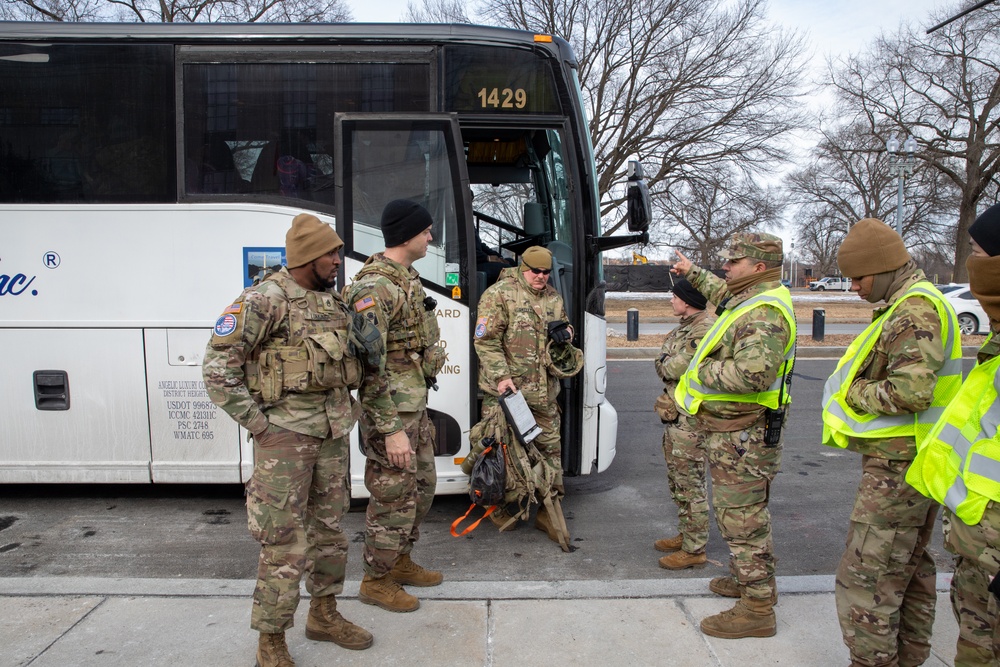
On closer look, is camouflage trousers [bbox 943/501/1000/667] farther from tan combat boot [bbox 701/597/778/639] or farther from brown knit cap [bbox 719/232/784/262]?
brown knit cap [bbox 719/232/784/262]

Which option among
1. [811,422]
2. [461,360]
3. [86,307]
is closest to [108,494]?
[86,307]

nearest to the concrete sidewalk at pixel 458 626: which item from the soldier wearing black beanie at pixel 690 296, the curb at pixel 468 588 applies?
the curb at pixel 468 588

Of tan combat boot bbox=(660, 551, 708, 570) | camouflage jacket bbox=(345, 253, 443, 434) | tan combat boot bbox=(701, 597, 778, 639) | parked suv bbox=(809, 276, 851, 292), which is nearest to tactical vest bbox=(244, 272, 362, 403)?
camouflage jacket bbox=(345, 253, 443, 434)

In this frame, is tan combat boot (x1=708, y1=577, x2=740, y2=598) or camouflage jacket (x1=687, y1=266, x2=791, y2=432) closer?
camouflage jacket (x1=687, y1=266, x2=791, y2=432)

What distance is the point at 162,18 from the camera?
66.6ft

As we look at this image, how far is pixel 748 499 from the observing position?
10.4 ft

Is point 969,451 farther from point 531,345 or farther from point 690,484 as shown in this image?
point 531,345

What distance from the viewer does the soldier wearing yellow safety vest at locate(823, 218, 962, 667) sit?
2572 mm

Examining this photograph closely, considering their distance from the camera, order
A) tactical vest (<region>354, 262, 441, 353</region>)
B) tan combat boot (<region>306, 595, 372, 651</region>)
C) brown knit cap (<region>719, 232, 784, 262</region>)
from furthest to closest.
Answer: tactical vest (<region>354, 262, 441, 353</region>) < brown knit cap (<region>719, 232, 784, 262</region>) < tan combat boot (<region>306, 595, 372, 651</region>)

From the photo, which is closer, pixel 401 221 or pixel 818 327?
pixel 401 221

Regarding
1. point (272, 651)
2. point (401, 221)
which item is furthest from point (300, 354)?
point (272, 651)

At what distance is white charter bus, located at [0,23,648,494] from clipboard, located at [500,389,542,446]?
50 cm

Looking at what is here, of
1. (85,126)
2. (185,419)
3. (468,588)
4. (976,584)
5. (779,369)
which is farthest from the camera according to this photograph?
(185,419)

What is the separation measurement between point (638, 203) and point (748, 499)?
203 cm
